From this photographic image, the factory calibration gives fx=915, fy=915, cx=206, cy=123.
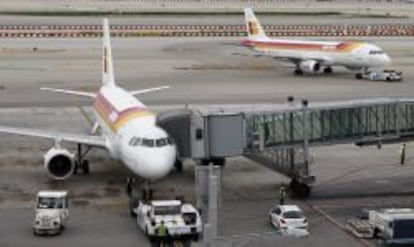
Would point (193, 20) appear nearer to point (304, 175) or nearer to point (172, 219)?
point (304, 175)

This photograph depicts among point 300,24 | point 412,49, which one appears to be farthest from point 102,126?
point 300,24

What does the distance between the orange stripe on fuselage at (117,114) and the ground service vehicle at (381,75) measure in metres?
46.8

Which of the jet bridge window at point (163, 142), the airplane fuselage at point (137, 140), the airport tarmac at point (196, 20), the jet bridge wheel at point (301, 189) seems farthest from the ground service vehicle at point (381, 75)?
the airport tarmac at point (196, 20)

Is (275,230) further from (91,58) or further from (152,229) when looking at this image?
(91,58)

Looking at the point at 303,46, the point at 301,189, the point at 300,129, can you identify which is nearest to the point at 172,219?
the point at 301,189

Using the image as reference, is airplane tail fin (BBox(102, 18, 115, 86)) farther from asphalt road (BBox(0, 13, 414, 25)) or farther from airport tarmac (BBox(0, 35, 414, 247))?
asphalt road (BBox(0, 13, 414, 25))

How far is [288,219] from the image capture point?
3738 centimetres

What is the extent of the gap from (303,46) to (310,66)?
3017mm

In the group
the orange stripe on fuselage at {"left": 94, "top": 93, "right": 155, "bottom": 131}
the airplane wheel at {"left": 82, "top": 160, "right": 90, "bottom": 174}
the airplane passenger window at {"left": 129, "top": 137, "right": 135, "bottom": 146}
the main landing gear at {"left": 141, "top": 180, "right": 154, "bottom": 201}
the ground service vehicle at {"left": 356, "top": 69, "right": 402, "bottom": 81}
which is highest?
the orange stripe on fuselage at {"left": 94, "top": 93, "right": 155, "bottom": 131}

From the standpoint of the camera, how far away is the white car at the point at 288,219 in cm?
3716

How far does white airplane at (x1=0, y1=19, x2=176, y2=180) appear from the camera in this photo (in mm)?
41094

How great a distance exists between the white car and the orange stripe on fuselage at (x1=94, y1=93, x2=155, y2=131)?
33.1 ft

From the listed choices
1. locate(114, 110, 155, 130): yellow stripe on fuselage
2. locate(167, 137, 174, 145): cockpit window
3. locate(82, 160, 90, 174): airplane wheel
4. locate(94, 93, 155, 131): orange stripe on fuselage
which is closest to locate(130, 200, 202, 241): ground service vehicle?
locate(167, 137, 174, 145): cockpit window

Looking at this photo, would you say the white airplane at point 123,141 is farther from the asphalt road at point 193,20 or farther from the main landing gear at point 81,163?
the asphalt road at point 193,20
